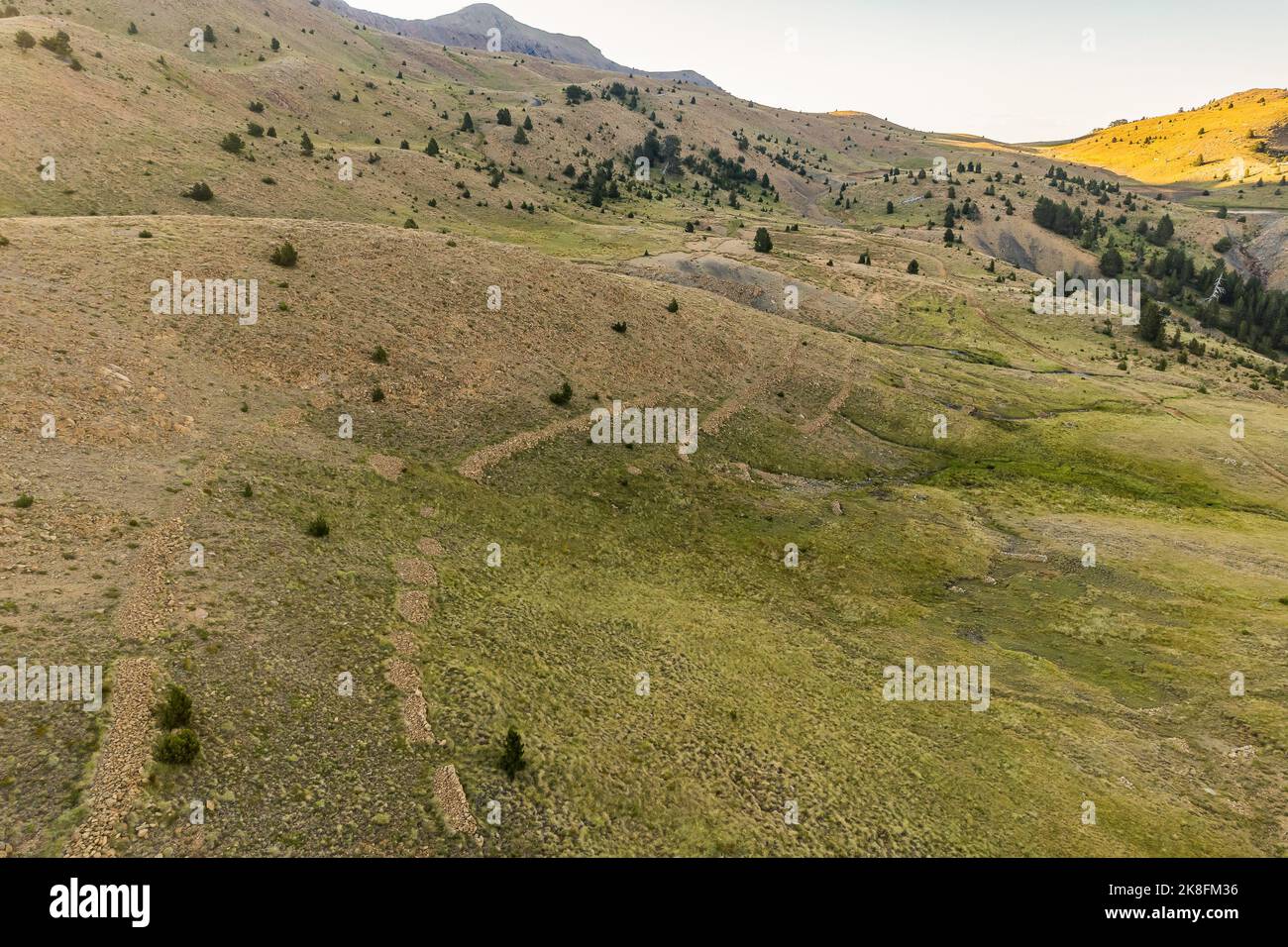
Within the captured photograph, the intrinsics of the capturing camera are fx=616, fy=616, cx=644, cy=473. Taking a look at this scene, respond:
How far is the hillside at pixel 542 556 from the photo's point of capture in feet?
62.0

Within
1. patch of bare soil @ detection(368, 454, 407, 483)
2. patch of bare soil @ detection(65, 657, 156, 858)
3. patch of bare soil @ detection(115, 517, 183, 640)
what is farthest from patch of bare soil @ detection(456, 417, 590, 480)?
patch of bare soil @ detection(65, 657, 156, 858)

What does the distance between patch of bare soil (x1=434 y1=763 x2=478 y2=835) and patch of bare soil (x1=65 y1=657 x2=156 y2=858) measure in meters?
7.26

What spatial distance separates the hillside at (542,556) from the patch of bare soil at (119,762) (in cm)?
8

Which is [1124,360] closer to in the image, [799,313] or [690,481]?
[799,313]

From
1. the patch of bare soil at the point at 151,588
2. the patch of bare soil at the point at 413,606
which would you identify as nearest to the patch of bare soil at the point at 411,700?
the patch of bare soil at the point at 413,606

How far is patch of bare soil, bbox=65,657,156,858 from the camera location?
45.8 feet

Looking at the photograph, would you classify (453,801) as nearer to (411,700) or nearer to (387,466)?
(411,700)

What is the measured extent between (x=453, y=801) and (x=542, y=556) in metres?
17.6

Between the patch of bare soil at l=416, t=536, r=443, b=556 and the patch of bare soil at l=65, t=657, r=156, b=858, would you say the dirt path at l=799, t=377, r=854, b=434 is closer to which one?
the patch of bare soil at l=416, t=536, r=443, b=556

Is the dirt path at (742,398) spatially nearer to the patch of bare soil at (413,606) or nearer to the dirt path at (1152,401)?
the patch of bare soil at (413,606)

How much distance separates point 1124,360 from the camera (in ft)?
311

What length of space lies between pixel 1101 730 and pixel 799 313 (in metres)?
72.2

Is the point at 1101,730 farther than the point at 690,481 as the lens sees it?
No
